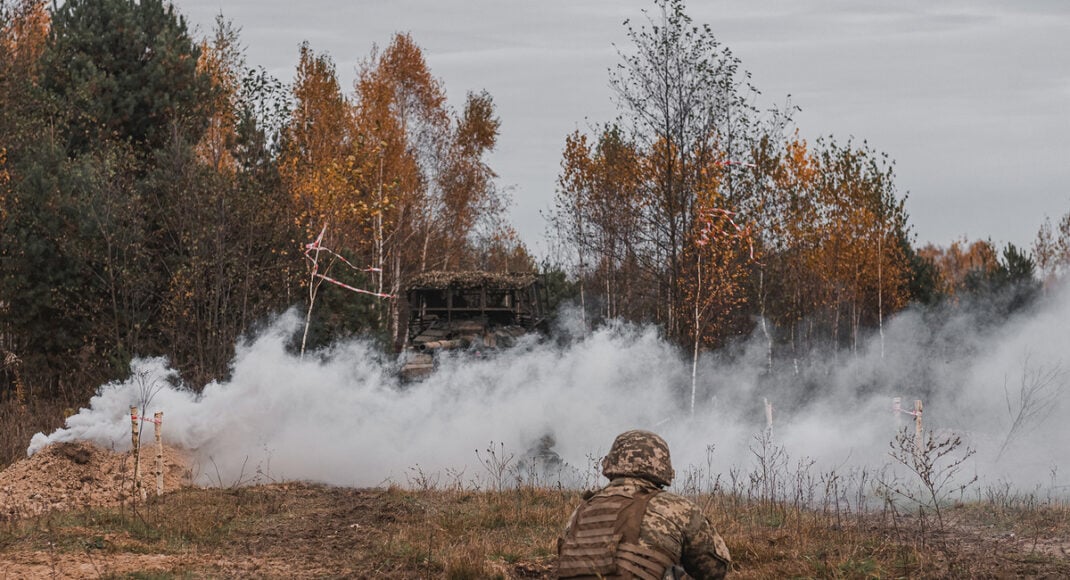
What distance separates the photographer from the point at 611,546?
20.2 ft

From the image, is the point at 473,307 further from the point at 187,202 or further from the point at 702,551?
the point at 702,551

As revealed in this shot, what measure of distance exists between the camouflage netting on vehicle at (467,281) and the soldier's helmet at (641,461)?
23097 mm

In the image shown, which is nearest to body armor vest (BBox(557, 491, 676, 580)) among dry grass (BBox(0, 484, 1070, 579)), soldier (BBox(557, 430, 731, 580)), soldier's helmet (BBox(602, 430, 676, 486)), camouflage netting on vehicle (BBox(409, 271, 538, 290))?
soldier (BBox(557, 430, 731, 580))

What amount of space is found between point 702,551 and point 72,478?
11877 mm

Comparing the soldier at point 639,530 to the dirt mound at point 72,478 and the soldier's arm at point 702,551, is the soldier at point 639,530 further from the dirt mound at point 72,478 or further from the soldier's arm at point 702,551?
the dirt mound at point 72,478

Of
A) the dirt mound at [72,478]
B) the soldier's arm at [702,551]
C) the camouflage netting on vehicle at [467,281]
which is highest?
the camouflage netting on vehicle at [467,281]

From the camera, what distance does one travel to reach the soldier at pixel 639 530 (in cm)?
615

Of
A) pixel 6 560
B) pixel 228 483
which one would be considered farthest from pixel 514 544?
pixel 228 483

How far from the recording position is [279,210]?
23766mm

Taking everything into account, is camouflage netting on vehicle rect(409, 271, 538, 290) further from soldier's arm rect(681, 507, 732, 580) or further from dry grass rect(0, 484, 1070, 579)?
soldier's arm rect(681, 507, 732, 580)

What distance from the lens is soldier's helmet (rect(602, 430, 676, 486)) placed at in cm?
645

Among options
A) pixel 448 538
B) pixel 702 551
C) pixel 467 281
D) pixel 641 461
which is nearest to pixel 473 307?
pixel 467 281

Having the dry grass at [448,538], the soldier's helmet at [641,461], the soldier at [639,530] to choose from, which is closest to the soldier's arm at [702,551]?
the soldier at [639,530]

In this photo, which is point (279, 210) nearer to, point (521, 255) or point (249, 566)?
point (249, 566)
